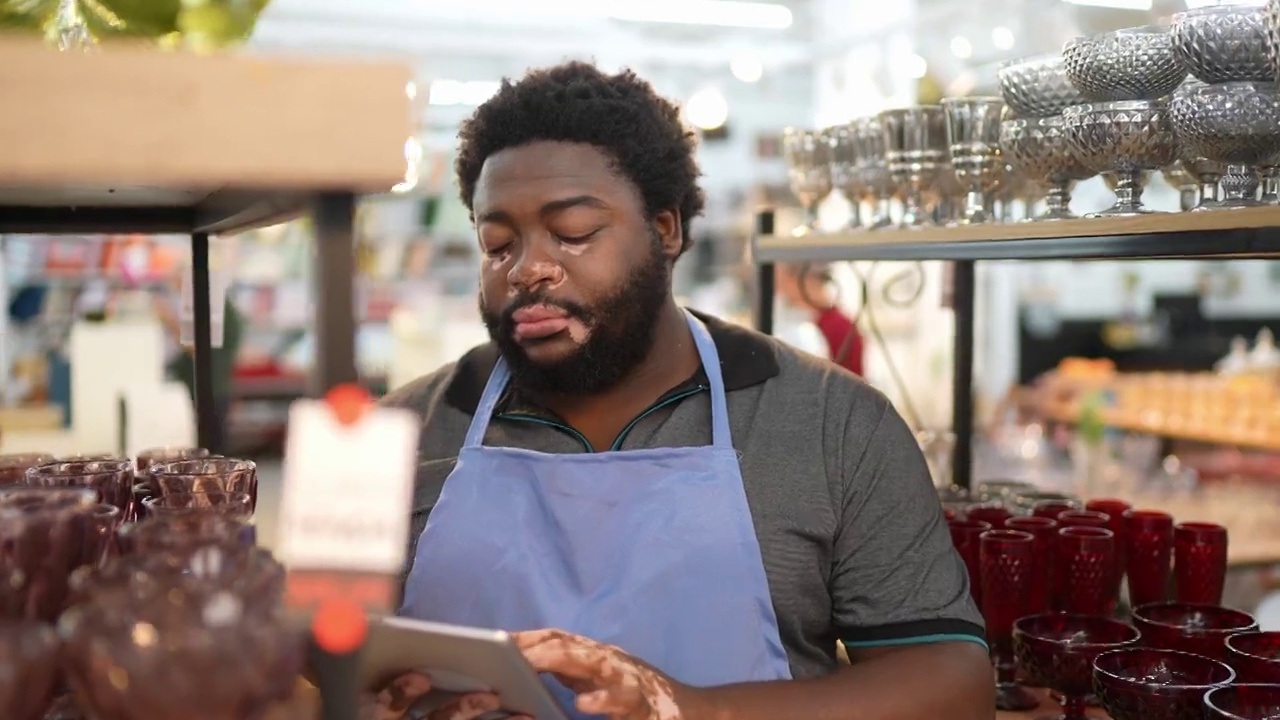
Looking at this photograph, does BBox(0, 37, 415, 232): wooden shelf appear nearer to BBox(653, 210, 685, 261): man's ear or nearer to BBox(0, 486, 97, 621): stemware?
BBox(0, 486, 97, 621): stemware

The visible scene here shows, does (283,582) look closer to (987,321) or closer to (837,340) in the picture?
(837,340)

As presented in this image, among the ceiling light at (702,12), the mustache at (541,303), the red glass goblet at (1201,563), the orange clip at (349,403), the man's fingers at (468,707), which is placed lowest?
the red glass goblet at (1201,563)

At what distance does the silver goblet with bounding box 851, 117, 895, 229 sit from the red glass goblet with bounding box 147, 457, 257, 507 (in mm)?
1410

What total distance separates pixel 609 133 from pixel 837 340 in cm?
306

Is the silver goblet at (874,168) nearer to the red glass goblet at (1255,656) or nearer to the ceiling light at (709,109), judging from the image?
the red glass goblet at (1255,656)

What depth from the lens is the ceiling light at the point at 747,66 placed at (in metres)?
8.19

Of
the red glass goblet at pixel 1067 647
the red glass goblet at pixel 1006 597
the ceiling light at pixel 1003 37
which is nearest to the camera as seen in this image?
the red glass goblet at pixel 1067 647

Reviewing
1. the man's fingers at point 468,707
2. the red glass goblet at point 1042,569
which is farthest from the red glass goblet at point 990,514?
the man's fingers at point 468,707

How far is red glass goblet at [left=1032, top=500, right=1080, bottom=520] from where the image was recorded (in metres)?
2.21

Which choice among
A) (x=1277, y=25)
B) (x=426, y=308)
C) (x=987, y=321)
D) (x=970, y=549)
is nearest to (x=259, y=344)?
(x=426, y=308)

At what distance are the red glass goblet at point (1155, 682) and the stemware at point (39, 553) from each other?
3.89 ft

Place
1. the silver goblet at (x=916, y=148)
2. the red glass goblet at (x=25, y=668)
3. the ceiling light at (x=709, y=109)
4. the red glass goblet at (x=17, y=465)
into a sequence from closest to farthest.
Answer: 1. the red glass goblet at (x=25, y=668)
2. the red glass goblet at (x=17, y=465)
3. the silver goblet at (x=916, y=148)
4. the ceiling light at (x=709, y=109)

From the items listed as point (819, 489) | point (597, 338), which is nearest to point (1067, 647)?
point (819, 489)

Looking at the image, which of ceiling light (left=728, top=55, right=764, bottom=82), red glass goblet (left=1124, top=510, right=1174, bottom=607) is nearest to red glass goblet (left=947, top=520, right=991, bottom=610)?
red glass goblet (left=1124, top=510, right=1174, bottom=607)
